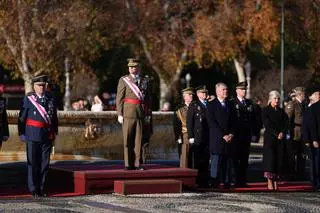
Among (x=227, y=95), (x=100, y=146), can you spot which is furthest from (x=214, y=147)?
(x=100, y=146)

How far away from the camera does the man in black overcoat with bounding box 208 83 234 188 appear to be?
19.6 m

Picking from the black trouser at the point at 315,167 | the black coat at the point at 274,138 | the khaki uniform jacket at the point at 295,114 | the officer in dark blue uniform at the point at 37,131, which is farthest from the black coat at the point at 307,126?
the officer in dark blue uniform at the point at 37,131

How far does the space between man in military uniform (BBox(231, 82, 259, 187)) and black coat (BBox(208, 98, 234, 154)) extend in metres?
0.44

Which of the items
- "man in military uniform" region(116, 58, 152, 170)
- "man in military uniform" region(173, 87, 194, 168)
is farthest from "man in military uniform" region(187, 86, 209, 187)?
"man in military uniform" region(116, 58, 152, 170)

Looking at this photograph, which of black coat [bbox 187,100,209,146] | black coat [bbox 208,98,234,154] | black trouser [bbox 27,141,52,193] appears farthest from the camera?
black coat [bbox 187,100,209,146]

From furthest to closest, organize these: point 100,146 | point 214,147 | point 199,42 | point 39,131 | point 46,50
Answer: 1. point 199,42
2. point 46,50
3. point 100,146
4. point 214,147
5. point 39,131

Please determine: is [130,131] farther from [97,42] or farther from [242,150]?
[97,42]

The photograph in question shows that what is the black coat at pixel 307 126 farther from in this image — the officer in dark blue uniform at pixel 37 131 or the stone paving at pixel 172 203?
the officer in dark blue uniform at pixel 37 131

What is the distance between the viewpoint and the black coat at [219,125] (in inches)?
773

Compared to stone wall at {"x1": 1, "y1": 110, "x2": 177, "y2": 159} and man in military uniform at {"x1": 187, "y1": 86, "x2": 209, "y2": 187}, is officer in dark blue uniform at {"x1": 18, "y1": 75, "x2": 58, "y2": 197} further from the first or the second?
stone wall at {"x1": 1, "y1": 110, "x2": 177, "y2": 159}

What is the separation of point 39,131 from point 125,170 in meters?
1.55

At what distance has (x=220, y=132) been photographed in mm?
19688

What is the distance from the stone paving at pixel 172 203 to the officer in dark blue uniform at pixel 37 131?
0.80m

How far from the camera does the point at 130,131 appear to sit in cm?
1861
